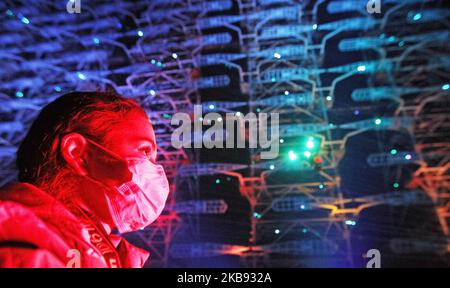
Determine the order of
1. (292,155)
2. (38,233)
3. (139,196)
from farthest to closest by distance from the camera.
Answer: (292,155) < (139,196) < (38,233)

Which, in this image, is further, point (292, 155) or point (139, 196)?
point (292, 155)

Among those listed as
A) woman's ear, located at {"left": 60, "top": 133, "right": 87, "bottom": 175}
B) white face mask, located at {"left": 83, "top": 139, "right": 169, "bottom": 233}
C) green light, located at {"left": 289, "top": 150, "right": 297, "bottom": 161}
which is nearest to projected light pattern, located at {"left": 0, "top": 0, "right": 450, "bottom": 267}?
green light, located at {"left": 289, "top": 150, "right": 297, "bottom": 161}

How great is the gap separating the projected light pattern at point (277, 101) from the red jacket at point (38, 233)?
570mm

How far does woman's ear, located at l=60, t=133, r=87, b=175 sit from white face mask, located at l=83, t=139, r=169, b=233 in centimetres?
6

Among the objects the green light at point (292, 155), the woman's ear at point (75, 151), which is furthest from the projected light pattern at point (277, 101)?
the woman's ear at point (75, 151)

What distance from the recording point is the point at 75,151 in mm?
1698

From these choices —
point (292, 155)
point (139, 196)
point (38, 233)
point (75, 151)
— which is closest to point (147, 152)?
point (139, 196)

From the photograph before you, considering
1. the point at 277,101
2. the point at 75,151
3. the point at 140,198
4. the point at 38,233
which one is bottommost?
the point at 38,233

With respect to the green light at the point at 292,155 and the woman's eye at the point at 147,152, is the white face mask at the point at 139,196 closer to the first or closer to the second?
the woman's eye at the point at 147,152

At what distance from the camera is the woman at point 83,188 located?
1454mm

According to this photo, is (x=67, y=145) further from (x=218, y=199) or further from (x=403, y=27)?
(x=403, y=27)

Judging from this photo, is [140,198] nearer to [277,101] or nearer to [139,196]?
[139,196]

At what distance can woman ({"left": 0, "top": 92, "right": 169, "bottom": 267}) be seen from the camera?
57.2 inches

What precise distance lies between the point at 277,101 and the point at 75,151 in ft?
3.88
